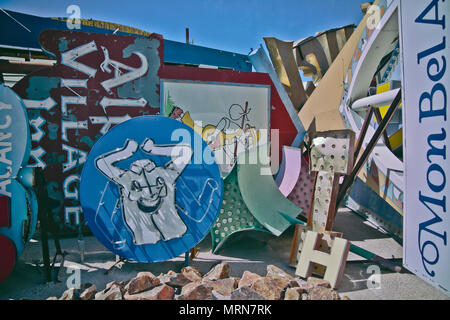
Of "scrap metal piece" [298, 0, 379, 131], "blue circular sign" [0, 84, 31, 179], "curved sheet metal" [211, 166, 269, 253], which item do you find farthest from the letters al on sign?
"blue circular sign" [0, 84, 31, 179]

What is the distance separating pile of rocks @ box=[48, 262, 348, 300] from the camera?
262 centimetres

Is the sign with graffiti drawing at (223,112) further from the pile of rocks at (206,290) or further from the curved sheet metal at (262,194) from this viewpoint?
the pile of rocks at (206,290)

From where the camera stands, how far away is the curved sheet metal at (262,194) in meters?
3.99

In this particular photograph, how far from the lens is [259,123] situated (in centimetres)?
641

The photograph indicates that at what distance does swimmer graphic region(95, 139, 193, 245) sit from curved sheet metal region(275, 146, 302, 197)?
2312 millimetres

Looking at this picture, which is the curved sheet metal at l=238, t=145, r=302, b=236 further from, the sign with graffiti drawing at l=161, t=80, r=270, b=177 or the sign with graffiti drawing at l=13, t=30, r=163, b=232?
the sign with graffiti drawing at l=13, t=30, r=163, b=232

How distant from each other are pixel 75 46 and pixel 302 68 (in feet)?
19.1

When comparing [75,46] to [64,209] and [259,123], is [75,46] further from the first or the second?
[259,123]

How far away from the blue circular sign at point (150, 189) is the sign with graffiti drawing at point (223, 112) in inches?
86.5

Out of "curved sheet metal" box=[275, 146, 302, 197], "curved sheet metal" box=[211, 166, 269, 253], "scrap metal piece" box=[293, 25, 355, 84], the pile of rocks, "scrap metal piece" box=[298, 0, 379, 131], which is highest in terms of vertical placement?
"scrap metal piece" box=[293, 25, 355, 84]

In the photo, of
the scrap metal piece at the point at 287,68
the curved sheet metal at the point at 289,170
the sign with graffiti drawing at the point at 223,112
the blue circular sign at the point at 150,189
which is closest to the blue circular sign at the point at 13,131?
the blue circular sign at the point at 150,189
